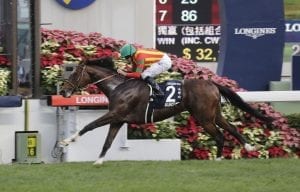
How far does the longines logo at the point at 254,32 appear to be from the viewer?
56.5 ft

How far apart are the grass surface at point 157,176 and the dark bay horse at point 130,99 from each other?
535 mm

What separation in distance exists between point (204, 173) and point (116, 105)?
1.79 metres

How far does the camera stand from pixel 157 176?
38.4 feet

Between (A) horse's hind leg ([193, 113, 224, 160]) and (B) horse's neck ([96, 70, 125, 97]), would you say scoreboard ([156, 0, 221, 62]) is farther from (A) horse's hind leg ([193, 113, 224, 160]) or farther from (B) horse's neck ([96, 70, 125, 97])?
A: (B) horse's neck ([96, 70, 125, 97])

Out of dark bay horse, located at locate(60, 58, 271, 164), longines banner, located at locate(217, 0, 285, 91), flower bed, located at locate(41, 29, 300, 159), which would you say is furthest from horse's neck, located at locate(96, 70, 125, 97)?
longines banner, located at locate(217, 0, 285, 91)

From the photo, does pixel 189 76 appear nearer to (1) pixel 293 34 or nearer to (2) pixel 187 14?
(2) pixel 187 14

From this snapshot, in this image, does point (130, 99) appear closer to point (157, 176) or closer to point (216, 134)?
point (216, 134)

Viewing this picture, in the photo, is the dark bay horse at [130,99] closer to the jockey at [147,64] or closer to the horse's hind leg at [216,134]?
the horse's hind leg at [216,134]

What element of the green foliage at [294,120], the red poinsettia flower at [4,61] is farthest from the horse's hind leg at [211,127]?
the red poinsettia flower at [4,61]

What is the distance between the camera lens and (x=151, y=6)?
1992cm

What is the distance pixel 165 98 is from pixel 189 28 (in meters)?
11.3

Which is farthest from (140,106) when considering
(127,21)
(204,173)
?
(127,21)

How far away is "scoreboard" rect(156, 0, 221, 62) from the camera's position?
955 inches

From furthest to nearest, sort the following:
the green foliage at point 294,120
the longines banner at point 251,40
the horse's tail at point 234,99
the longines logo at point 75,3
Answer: the longines logo at point 75,3 → the longines banner at point 251,40 → the green foliage at point 294,120 → the horse's tail at point 234,99
